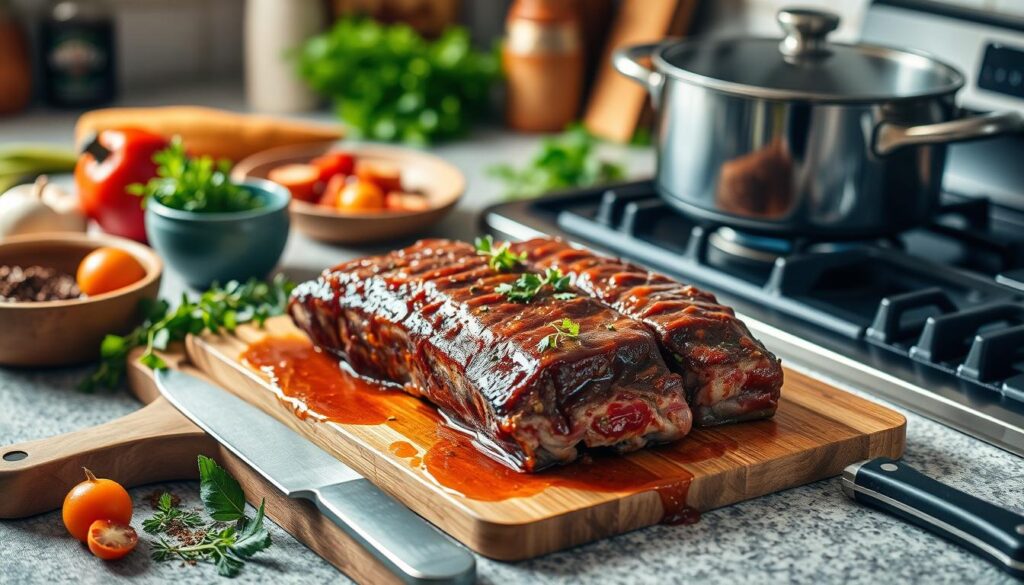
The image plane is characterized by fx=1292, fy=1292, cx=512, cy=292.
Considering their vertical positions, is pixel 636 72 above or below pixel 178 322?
above

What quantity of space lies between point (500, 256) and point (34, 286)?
0.57m

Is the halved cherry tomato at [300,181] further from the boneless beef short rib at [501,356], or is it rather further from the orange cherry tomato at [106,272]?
the boneless beef short rib at [501,356]

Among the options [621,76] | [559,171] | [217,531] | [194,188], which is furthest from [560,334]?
[621,76]

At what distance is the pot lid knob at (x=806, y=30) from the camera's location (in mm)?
1667

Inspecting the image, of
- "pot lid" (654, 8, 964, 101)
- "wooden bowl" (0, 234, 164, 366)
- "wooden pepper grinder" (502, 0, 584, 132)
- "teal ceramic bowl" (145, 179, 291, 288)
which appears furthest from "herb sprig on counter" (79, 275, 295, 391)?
"wooden pepper grinder" (502, 0, 584, 132)

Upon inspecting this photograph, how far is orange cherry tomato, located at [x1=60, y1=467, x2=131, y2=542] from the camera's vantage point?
1.13 meters

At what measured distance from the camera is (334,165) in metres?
2.08

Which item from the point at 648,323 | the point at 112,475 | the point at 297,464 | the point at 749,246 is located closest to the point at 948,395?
the point at 648,323

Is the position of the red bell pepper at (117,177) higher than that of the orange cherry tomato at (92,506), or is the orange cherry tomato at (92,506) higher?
the red bell pepper at (117,177)

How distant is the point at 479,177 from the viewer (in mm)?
2352

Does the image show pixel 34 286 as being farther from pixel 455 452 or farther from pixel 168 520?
pixel 455 452

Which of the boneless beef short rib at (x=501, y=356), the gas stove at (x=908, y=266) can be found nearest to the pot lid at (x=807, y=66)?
the gas stove at (x=908, y=266)

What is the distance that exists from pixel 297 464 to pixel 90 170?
3.01 feet

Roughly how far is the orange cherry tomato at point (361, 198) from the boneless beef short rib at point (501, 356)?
0.51 metres
